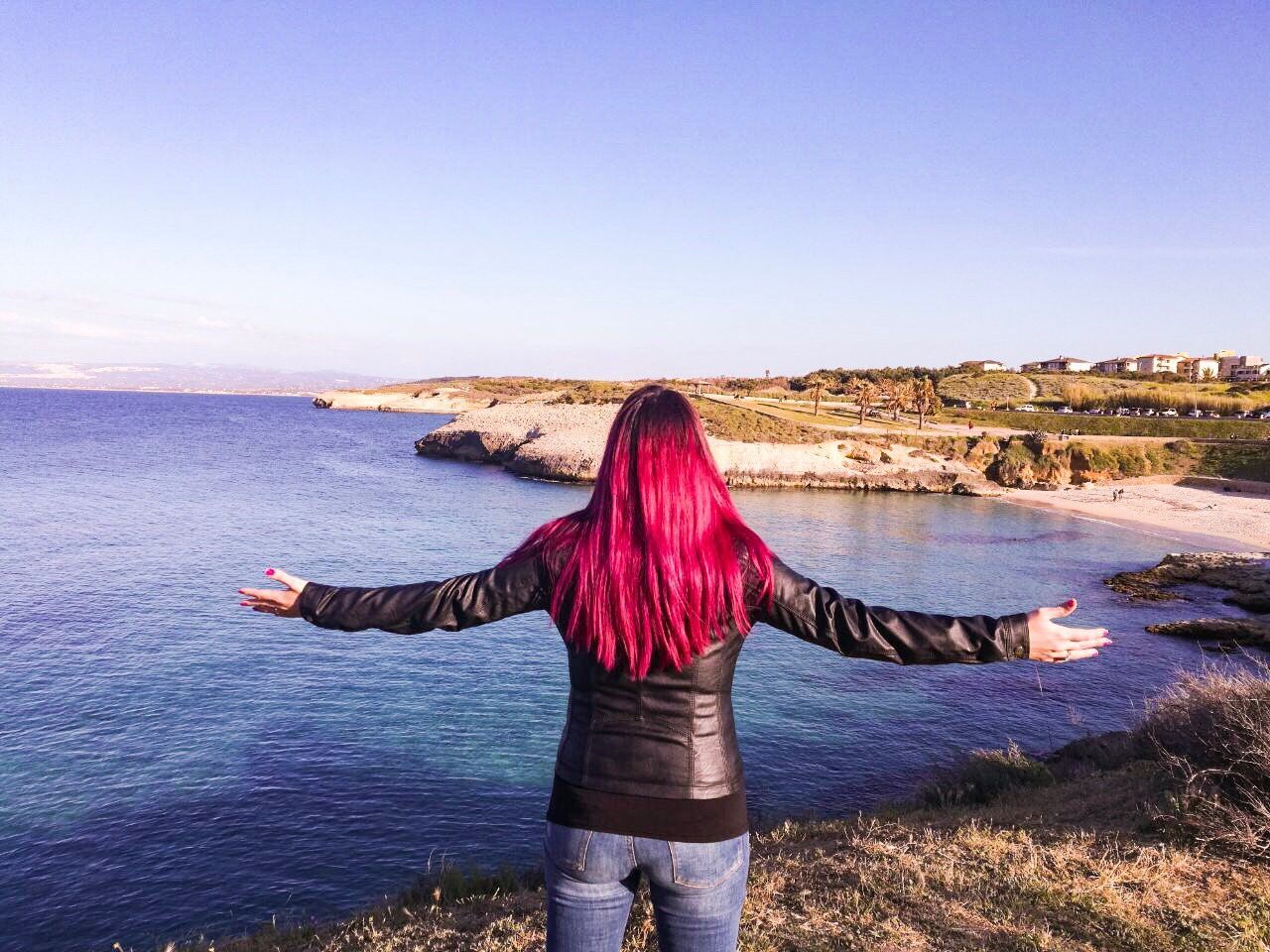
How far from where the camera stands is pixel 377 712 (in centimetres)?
1812

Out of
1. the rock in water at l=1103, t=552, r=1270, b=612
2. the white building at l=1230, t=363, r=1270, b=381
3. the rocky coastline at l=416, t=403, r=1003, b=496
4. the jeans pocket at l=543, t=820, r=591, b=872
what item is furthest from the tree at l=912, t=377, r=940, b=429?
the jeans pocket at l=543, t=820, r=591, b=872

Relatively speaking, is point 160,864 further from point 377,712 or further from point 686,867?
point 686,867

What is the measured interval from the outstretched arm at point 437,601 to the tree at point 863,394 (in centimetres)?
8124

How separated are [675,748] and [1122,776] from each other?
34.2ft

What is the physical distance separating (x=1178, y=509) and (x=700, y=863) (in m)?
66.1

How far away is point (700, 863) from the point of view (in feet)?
8.23

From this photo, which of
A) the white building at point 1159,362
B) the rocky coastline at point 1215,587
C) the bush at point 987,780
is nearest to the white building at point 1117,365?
the white building at point 1159,362

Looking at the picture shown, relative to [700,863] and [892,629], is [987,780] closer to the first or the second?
[892,629]

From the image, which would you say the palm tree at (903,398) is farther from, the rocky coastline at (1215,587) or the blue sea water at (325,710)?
the rocky coastline at (1215,587)


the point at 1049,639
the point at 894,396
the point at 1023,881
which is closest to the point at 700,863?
the point at 1049,639

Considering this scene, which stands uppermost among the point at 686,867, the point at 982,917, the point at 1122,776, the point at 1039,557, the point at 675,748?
the point at 675,748

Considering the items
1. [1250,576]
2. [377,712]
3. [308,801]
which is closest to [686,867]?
[308,801]

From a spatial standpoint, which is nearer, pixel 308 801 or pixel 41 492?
pixel 308 801

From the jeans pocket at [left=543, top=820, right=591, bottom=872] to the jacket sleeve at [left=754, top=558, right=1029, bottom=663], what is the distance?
0.88m
